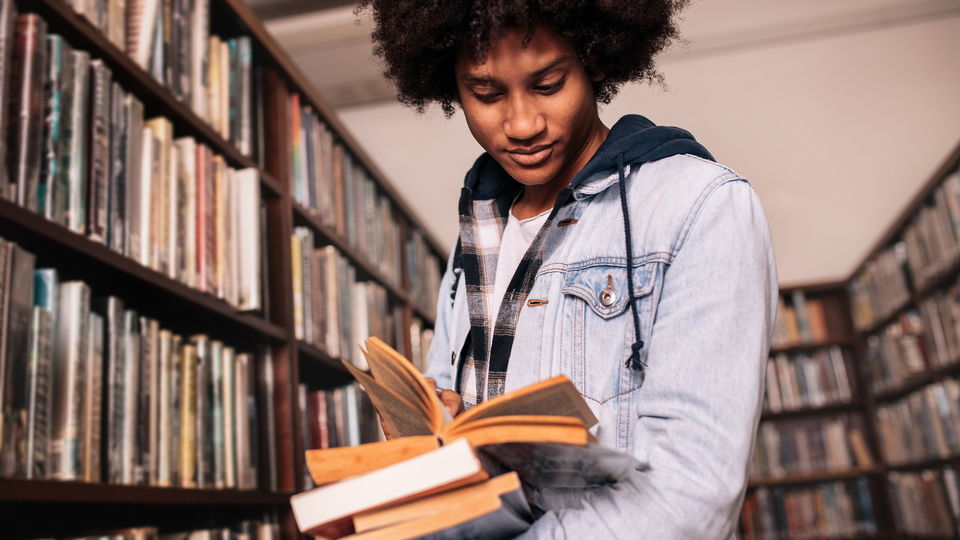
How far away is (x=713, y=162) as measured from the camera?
0.83 metres

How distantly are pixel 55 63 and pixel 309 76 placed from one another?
9.95 ft

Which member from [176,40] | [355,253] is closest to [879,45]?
[355,253]

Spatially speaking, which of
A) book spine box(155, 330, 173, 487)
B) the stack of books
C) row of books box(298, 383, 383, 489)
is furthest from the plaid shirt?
row of books box(298, 383, 383, 489)

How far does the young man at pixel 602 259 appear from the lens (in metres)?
0.68

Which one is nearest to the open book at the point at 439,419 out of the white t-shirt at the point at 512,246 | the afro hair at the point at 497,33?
the white t-shirt at the point at 512,246

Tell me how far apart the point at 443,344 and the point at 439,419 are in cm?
46

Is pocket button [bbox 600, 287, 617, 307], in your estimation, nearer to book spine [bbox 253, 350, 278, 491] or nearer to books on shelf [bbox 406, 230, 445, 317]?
book spine [bbox 253, 350, 278, 491]

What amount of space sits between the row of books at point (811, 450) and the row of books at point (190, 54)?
12.2ft

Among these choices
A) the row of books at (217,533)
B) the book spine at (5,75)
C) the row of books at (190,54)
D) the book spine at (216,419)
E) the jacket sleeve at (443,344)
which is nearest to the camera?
the jacket sleeve at (443,344)

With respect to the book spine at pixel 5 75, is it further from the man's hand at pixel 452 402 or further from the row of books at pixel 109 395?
the man's hand at pixel 452 402

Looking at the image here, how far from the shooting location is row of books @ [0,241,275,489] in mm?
1170

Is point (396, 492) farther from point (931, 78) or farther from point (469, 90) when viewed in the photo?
point (931, 78)

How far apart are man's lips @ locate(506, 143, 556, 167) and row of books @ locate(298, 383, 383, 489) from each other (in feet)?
4.44

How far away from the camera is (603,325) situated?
816mm
